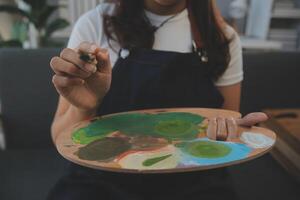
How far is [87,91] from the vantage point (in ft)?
2.19

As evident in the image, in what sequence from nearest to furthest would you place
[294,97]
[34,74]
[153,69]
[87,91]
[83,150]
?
[83,150] → [87,91] → [153,69] → [34,74] → [294,97]

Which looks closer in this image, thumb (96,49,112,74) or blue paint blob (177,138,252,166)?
blue paint blob (177,138,252,166)

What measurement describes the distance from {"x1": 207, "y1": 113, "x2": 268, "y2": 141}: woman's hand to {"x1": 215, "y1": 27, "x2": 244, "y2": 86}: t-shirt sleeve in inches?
11.5

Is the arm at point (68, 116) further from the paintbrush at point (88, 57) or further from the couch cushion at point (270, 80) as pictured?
the couch cushion at point (270, 80)

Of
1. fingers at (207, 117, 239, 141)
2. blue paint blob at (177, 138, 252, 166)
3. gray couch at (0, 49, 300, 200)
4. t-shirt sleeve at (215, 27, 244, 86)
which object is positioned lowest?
gray couch at (0, 49, 300, 200)

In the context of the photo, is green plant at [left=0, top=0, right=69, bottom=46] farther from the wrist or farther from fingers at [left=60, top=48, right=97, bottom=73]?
fingers at [left=60, top=48, right=97, bottom=73]

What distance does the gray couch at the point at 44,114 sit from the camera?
3.33 feet

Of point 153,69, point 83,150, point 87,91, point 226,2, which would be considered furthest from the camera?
point 226,2

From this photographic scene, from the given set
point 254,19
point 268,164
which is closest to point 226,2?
point 254,19

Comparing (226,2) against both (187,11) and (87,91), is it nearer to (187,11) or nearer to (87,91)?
(187,11)

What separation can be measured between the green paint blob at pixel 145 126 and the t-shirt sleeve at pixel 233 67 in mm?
264

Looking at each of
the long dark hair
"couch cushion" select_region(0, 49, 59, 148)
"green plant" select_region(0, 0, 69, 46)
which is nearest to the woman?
the long dark hair

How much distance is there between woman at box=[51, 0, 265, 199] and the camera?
0.70 meters

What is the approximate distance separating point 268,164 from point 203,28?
0.59 m
